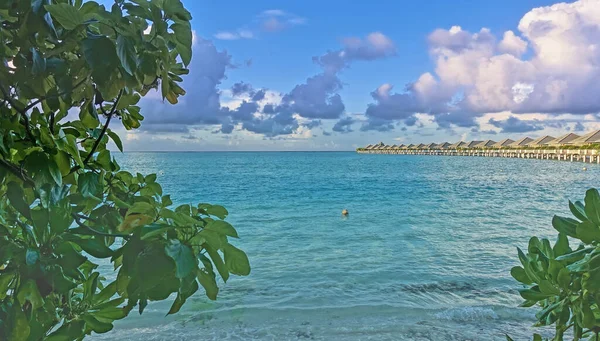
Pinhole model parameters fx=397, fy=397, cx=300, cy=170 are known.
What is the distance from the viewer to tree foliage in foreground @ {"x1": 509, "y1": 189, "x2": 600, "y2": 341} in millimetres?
1015

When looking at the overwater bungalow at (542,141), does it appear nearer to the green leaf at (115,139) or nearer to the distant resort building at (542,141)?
the distant resort building at (542,141)

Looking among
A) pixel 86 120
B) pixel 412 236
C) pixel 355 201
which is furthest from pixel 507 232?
pixel 86 120

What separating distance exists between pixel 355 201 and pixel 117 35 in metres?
25.0

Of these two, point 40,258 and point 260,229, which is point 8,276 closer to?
point 40,258

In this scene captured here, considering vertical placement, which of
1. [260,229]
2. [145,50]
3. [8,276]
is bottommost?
[260,229]

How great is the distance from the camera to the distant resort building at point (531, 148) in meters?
55.1

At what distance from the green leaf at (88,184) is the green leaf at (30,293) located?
328 mm

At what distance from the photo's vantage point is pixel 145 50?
34.4 inches

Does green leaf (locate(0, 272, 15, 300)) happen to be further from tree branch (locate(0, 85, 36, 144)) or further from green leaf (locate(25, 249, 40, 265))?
tree branch (locate(0, 85, 36, 144))

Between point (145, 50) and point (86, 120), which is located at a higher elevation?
point (145, 50)

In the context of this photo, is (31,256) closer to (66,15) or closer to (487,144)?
(66,15)

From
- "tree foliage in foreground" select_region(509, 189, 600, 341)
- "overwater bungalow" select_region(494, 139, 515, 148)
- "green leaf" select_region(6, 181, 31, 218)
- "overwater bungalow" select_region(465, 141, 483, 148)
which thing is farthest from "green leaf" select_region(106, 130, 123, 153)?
"overwater bungalow" select_region(465, 141, 483, 148)

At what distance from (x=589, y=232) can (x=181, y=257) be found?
1.00m

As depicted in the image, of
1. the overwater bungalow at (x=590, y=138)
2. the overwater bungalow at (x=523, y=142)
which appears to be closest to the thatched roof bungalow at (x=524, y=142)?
the overwater bungalow at (x=523, y=142)
